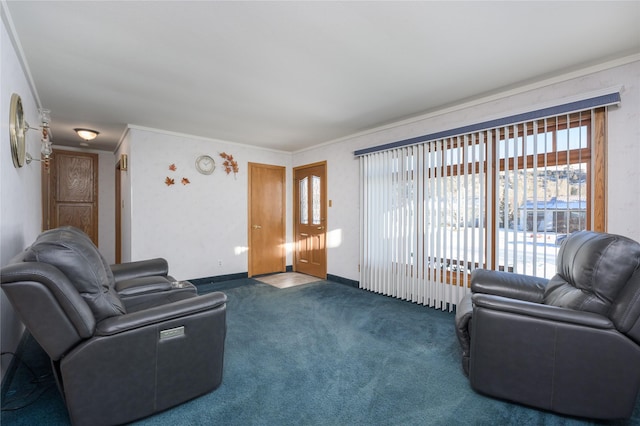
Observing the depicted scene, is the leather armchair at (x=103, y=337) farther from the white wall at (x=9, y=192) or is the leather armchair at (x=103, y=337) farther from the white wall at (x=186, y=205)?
the white wall at (x=186, y=205)

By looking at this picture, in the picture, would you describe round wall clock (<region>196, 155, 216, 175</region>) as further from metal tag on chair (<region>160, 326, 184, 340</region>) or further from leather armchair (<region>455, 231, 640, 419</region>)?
leather armchair (<region>455, 231, 640, 419</region>)

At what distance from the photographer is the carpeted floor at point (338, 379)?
5.42ft

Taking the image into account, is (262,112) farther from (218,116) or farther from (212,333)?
(212,333)

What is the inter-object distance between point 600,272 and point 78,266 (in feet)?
9.24

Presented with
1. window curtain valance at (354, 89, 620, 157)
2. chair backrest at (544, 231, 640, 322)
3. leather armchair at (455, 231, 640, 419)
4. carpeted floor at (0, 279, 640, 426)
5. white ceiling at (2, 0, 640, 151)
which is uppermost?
white ceiling at (2, 0, 640, 151)

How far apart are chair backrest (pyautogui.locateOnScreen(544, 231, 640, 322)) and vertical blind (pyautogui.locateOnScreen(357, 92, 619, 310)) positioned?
87 cm

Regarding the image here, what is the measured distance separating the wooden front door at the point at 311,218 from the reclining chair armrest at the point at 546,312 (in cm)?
349

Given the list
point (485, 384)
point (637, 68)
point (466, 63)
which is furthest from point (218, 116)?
point (637, 68)

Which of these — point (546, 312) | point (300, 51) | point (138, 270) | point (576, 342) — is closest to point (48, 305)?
point (138, 270)

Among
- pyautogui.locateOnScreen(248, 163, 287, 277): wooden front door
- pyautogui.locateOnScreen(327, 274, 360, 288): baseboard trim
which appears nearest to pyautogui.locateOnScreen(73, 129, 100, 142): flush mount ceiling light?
pyautogui.locateOnScreen(248, 163, 287, 277): wooden front door

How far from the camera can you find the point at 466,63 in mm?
2441

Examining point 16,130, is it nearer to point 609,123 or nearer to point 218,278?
point 218,278

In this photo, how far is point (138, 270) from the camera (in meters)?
2.88

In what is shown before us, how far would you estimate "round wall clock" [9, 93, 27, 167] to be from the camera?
78.7 inches
